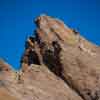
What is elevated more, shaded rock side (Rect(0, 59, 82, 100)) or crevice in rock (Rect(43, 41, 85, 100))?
crevice in rock (Rect(43, 41, 85, 100))

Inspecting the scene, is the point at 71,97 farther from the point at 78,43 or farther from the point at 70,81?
the point at 78,43

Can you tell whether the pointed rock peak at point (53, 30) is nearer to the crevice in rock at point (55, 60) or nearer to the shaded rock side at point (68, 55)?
the shaded rock side at point (68, 55)

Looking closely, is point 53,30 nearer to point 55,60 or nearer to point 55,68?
point 55,60

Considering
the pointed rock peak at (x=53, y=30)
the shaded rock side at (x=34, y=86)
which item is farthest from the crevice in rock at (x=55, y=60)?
the pointed rock peak at (x=53, y=30)

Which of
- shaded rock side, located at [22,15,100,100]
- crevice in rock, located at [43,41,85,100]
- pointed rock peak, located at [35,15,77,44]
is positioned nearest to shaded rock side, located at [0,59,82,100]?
crevice in rock, located at [43,41,85,100]

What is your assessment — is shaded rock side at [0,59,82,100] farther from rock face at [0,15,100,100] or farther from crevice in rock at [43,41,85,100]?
crevice in rock at [43,41,85,100]

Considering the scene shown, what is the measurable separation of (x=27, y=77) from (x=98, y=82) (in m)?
9.66

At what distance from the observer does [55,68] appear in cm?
5431

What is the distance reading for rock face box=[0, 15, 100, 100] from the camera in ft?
153

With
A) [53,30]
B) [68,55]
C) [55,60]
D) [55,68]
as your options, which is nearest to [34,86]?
[55,68]

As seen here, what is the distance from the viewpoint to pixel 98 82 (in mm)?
49906

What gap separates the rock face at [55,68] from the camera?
46.8 metres

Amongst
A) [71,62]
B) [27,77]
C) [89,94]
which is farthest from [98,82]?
[27,77]

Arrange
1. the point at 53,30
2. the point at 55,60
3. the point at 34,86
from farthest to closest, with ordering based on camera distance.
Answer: the point at 53,30 → the point at 55,60 → the point at 34,86
